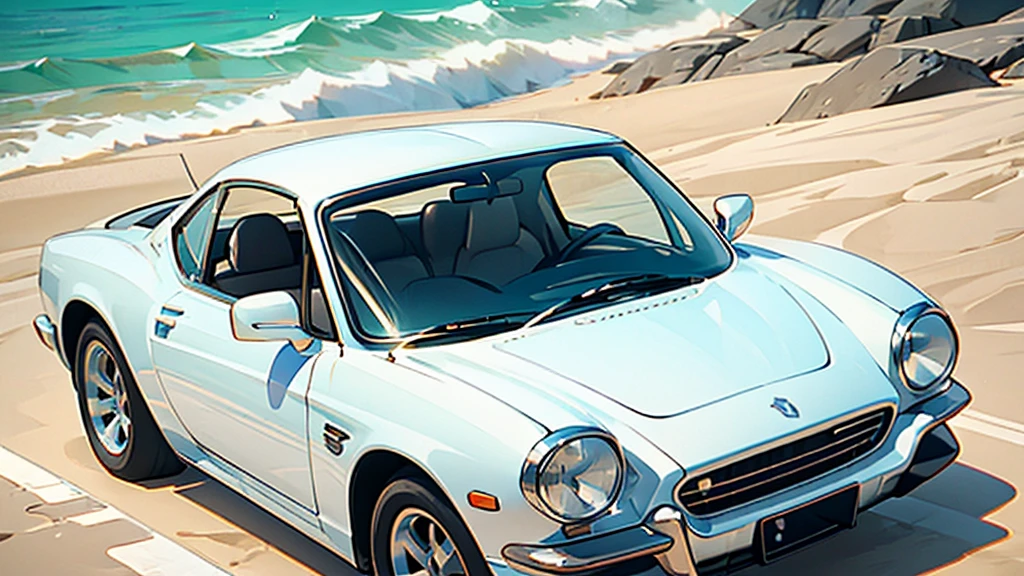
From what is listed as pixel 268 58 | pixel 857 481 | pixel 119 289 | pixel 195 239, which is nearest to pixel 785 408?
pixel 857 481

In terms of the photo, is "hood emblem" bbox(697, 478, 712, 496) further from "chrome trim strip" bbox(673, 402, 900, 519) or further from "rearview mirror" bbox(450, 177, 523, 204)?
"rearview mirror" bbox(450, 177, 523, 204)

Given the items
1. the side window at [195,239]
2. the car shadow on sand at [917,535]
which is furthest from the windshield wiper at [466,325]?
the side window at [195,239]

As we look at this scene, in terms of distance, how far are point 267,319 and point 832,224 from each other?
21.7ft

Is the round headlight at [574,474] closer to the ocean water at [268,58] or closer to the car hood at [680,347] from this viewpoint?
the car hood at [680,347]

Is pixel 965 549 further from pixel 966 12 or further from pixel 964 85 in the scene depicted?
pixel 966 12

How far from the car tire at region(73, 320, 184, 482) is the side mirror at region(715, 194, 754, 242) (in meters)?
2.48

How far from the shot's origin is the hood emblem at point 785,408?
3.64 metres

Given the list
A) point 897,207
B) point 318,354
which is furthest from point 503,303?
point 897,207

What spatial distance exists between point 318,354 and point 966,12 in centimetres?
2447

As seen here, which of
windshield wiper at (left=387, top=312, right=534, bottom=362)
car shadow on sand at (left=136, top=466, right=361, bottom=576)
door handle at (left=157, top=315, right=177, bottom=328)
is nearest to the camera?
windshield wiper at (left=387, top=312, right=534, bottom=362)

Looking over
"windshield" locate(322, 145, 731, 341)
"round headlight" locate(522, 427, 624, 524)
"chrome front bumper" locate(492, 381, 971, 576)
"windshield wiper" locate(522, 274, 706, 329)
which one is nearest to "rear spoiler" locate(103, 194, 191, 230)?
"windshield" locate(322, 145, 731, 341)

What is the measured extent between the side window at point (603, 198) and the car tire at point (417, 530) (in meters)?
6.58

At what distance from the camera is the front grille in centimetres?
351

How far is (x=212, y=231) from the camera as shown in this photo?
5.07 meters
